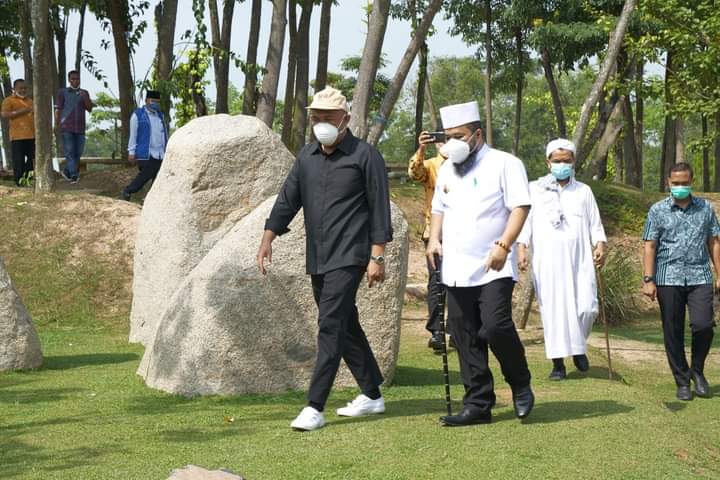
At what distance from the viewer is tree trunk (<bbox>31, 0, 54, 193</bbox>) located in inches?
675

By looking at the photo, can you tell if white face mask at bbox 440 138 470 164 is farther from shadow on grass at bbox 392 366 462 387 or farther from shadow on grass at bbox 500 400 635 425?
shadow on grass at bbox 392 366 462 387

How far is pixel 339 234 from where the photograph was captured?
723 cm

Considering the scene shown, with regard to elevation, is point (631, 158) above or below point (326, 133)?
above

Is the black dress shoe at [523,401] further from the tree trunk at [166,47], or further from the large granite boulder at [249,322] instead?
the tree trunk at [166,47]

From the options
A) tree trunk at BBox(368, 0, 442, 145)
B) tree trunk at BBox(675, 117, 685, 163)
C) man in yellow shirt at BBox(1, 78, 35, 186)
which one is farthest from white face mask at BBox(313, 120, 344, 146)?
tree trunk at BBox(675, 117, 685, 163)

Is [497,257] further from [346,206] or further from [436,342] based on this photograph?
[436,342]

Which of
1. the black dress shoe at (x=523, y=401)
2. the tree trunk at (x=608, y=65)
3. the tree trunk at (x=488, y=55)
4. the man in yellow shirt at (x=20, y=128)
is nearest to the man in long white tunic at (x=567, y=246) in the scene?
the black dress shoe at (x=523, y=401)

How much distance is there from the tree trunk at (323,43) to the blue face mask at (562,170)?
17.6 m

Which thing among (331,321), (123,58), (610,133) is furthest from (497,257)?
(610,133)

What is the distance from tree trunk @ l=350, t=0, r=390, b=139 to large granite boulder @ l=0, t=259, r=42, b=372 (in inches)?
269

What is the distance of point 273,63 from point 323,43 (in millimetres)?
9614

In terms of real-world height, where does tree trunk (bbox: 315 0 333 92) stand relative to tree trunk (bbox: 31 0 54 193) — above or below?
above

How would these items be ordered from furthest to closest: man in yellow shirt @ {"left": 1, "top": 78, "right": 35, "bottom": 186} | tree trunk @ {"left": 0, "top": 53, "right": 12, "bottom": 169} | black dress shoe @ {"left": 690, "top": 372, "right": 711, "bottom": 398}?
1. tree trunk @ {"left": 0, "top": 53, "right": 12, "bottom": 169}
2. man in yellow shirt @ {"left": 1, "top": 78, "right": 35, "bottom": 186}
3. black dress shoe @ {"left": 690, "top": 372, "right": 711, "bottom": 398}

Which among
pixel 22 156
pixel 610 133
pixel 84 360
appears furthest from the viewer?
pixel 610 133
